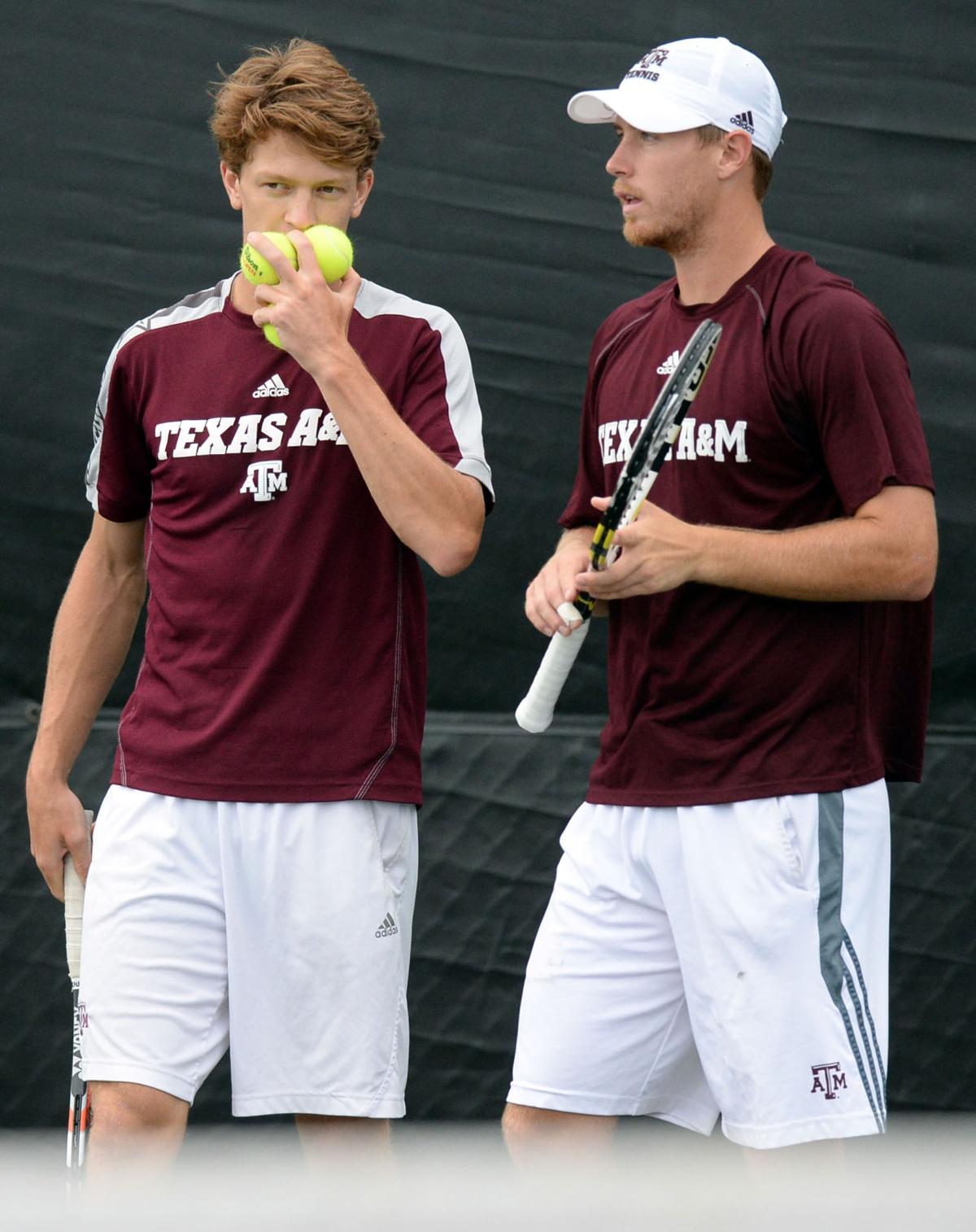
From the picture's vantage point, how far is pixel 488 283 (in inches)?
129

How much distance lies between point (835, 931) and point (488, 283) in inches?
57.6

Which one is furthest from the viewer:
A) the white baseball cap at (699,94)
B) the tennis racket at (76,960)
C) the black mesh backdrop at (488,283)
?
the black mesh backdrop at (488,283)

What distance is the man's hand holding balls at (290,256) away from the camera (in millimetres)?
2336

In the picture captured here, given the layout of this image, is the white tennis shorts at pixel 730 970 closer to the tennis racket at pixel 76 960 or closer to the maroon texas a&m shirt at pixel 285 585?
the maroon texas a&m shirt at pixel 285 585

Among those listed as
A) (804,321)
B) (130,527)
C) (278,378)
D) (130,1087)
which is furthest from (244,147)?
(130,1087)

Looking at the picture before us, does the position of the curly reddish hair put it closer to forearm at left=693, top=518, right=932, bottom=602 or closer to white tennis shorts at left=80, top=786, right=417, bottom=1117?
forearm at left=693, top=518, right=932, bottom=602

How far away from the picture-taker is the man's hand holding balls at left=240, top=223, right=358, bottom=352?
234 centimetres

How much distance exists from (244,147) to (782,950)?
1.29 m

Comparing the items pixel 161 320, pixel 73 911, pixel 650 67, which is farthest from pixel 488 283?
pixel 73 911

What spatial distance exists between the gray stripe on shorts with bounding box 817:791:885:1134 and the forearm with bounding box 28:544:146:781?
3.48 feet

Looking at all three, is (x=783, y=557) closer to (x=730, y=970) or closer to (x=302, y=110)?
(x=730, y=970)

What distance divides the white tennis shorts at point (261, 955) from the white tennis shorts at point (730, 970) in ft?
0.81

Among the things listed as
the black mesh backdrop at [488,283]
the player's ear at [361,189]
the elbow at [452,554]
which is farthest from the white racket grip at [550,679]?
the black mesh backdrop at [488,283]

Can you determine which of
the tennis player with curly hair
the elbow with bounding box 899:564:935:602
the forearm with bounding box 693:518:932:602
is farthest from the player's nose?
the elbow with bounding box 899:564:935:602
